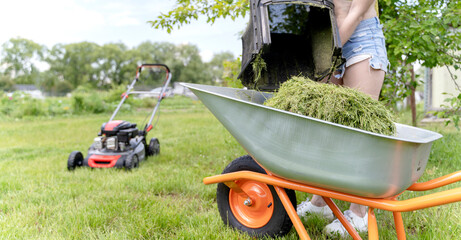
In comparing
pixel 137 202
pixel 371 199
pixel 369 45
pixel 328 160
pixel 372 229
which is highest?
pixel 369 45

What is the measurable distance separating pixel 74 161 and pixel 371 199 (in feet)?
10.3

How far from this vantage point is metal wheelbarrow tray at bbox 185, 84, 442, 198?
4.04 feet

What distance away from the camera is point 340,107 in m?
1.44

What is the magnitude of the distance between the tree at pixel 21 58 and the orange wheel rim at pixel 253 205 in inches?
2550

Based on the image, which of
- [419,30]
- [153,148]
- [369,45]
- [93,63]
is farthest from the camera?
[93,63]

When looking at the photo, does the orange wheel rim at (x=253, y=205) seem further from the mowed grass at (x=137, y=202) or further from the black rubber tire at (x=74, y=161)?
the black rubber tire at (x=74, y=161)

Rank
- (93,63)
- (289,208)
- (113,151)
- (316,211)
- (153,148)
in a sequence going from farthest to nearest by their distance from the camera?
(93,63) < (153,148) < (113,151) < (316,211) < (289,208)

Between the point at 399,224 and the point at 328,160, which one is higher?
the point at 328,160

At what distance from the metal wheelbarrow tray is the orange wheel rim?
13.3 inches

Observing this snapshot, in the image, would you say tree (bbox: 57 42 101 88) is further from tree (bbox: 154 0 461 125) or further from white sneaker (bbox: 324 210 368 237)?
white sneaker (bbox: 324 210 368 237)

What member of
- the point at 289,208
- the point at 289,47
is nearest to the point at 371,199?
the point at 289,208

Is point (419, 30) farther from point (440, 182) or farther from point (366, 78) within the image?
point (440, 182)

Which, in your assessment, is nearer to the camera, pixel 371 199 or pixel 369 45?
pixel 371 199

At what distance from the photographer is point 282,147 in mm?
1401
